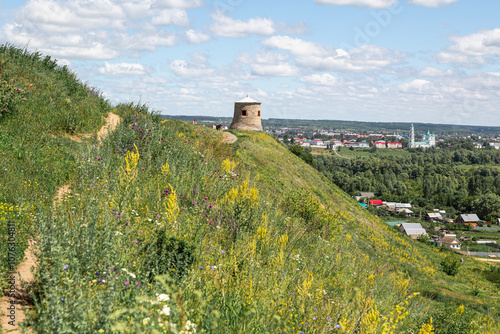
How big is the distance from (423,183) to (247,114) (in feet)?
344

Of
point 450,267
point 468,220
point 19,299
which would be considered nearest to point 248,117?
point 450,267

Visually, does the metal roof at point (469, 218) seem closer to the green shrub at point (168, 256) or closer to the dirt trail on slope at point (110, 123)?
the dirt trail on slope at point (110, 123)

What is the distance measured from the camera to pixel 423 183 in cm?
12306

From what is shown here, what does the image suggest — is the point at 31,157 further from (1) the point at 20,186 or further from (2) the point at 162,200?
(2) the point at 162,200

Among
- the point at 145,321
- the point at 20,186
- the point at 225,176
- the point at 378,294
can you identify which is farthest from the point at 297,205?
the point at 145,321

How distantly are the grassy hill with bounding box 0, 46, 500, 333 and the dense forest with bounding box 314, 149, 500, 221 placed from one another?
101 metres

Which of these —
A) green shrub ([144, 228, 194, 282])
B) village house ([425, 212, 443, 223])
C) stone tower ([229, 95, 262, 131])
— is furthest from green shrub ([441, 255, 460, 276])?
village house ([425, 212, 443, 223])

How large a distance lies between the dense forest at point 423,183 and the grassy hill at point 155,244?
101m

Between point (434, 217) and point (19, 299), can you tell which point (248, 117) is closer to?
point (19, 299)

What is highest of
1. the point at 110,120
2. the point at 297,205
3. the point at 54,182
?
the point at 110,120

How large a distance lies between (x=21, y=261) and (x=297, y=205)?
8306 mm

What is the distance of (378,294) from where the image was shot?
6.44 m

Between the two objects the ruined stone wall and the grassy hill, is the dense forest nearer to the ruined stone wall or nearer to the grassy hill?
the ruined stone wall

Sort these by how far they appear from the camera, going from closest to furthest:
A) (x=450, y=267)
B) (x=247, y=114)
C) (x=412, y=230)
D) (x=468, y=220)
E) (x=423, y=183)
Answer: (x=450, y=267) → (x=247, y=114) → (x=412, y=230) → (x=468, y=220) → (x=423, y=183)
